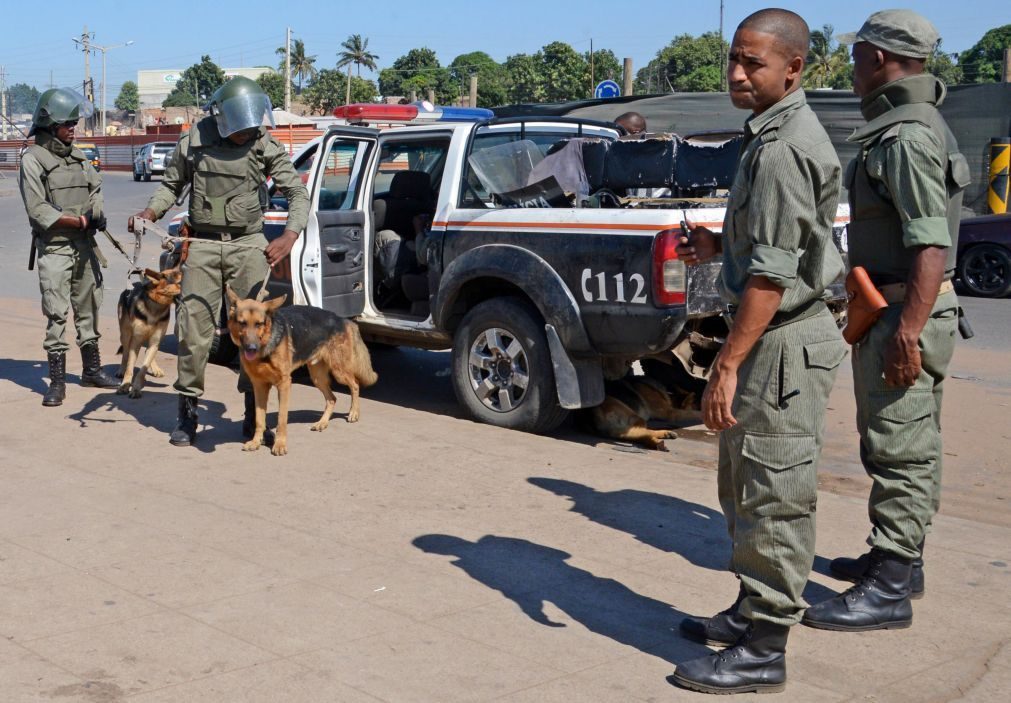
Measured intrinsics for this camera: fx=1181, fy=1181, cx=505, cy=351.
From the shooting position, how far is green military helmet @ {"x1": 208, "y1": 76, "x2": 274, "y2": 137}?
702cm

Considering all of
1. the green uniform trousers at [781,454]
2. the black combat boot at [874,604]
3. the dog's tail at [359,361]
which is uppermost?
the green uniform trousers at [781,454]

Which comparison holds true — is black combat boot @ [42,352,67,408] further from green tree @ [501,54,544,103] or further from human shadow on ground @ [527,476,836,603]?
green tree @ [501,54,544,103]

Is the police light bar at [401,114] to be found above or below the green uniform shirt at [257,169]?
above

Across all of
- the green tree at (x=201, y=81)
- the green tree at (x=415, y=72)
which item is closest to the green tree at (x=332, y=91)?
the green tree at (x=415, y=72)

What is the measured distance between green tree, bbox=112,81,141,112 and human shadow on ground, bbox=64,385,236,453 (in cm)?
17020

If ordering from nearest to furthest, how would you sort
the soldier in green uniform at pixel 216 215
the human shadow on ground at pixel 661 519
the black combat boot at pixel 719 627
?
the black combat boot at pixel 719 627 → the human shadow on ground at pixel 661 519 → the soldier in green uniform at pixel 216 215

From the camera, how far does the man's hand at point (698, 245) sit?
154 inches

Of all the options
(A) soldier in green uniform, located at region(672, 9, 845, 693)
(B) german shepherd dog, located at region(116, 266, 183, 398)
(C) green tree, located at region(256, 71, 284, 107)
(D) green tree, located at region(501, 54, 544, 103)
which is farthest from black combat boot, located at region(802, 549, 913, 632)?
(C) green tree, located at region(256, 71, 284, 107)

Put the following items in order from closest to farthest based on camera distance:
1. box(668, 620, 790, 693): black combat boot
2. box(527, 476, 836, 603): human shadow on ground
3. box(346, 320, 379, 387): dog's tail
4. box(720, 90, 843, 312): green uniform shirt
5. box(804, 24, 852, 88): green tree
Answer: box(720, 90, 843, 312): green uniform shirt
box(668, 620, 790, 693): black combat boot
box(527, 476, 836, 603): human shadow on ground
box(346, 320, 379, 387): dog's tail
box(804, 24, 852, 88): green tree

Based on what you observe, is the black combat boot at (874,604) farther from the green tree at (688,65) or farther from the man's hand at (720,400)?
the green tree at (688,65)

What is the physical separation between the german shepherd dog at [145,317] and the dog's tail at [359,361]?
61.1 inches

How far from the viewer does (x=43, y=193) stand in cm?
834

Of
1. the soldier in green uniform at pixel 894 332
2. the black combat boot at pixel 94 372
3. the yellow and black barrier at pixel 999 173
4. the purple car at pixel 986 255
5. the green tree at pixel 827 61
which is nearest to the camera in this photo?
the soldier in green uniform at pixel 894 332

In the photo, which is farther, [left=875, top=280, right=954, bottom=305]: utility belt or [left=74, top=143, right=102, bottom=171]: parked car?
[left=74, top=143, right=102, bottom=171]: parked car
